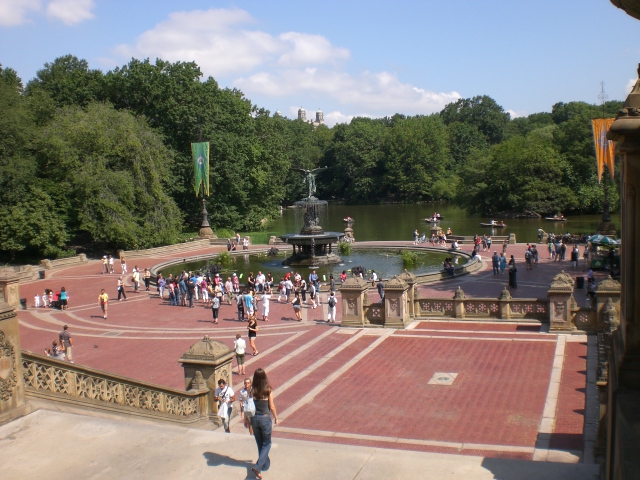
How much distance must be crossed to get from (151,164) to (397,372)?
37.9 meters

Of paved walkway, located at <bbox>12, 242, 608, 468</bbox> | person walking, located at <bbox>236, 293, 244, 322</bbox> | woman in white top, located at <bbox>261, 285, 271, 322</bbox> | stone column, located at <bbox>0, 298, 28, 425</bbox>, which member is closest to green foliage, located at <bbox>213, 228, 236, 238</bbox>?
paved walkway, located at <bbox>12, 242, 608, 468</bbox>

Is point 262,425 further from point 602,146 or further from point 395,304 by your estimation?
point 602,146

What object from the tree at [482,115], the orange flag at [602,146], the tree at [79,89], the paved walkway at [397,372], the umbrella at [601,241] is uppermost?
the tree at [482,115]

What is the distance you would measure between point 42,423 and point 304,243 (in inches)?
1196

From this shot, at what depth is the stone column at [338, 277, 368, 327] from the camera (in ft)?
71.2

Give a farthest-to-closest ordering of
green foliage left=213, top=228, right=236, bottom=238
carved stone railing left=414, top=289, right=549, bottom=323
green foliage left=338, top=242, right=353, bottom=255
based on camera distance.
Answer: green foliage left=213, top=228, right=236, bottom=238, green foliage left=338, top=242, right=353, bottom=255, carved stone railing left=414, top=289, right=549, bottom=323

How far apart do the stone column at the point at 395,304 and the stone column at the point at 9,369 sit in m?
13.4

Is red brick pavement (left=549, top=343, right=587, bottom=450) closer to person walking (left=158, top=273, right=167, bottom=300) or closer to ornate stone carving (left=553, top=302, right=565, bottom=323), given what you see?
ornate stone carving (left=553, top=302, right=565, bottom=323)

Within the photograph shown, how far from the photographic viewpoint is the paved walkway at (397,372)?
11.9 metres

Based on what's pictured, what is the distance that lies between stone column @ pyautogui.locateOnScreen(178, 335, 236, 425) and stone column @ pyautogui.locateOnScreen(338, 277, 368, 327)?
374 inches

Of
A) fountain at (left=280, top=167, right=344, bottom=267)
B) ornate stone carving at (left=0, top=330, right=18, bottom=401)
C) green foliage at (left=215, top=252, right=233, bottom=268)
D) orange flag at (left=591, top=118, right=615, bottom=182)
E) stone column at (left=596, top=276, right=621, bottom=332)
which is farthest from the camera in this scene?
green foliage at (left=215, top=252, right=233, bottom=268)

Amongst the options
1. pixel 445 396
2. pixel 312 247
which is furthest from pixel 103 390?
pixel 312 247

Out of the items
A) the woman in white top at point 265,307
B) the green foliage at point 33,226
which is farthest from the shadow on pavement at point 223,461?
the green foliage at point 33,226

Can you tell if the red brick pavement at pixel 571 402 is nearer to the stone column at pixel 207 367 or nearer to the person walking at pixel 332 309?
the stone column at pixel 207 367
